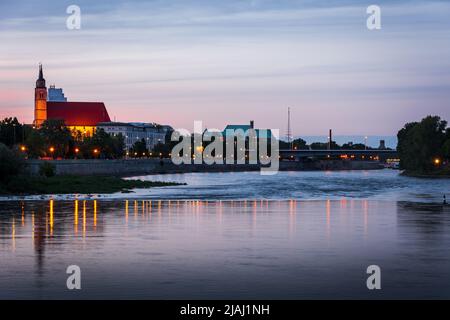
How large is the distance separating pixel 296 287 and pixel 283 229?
63.9 ft

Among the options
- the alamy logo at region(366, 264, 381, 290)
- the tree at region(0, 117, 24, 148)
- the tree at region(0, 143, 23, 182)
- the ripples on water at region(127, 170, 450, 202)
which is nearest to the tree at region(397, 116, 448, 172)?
the ripples on water at region(127, 170, 450, 202)

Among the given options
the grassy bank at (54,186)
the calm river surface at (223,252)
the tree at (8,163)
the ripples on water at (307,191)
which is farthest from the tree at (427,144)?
the calm river surface at (223,252)

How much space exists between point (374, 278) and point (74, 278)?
10804 millimetres

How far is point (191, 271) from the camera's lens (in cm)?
3039

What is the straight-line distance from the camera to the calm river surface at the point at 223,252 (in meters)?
26.9

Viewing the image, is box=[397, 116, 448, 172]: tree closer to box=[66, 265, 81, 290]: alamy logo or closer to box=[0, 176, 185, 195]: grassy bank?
box=[0, 176, 185, 195]: grassy bank

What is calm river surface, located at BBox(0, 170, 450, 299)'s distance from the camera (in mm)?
26875

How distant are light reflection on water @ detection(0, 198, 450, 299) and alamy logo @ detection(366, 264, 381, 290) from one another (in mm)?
322

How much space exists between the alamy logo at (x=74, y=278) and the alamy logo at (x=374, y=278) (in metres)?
10.0

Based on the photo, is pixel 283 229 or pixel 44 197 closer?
pixel 283 229

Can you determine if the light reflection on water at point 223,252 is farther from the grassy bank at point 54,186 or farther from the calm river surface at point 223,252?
the grassy bank at point 54,186
